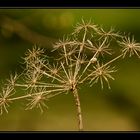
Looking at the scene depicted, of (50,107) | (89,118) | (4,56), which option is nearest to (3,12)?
(4,56)

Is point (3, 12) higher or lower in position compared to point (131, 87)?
higher

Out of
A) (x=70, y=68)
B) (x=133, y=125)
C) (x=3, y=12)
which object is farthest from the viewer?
(x=3, y=12)

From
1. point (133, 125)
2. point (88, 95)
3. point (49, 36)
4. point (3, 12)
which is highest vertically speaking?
point (3, 12)

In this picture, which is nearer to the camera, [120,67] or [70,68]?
[70,68]

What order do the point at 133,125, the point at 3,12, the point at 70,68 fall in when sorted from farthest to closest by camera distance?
the point at 3,12 < the point at 133,125 < the point at 70,68

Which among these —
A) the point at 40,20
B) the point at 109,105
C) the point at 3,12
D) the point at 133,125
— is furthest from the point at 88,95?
the point at 3,12

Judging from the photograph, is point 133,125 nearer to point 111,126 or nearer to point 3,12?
point 111,126
